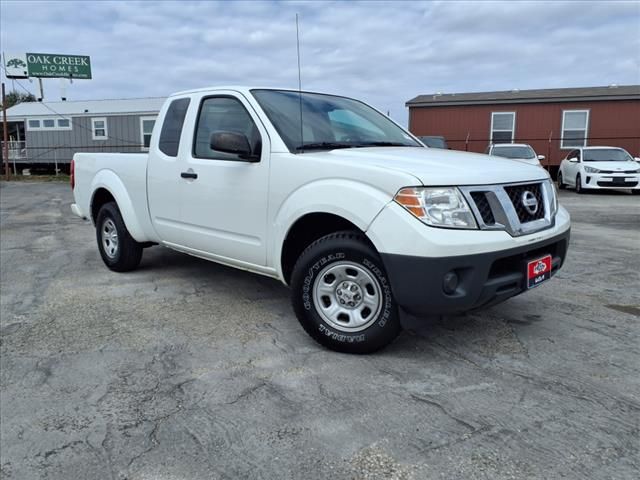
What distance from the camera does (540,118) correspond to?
23125 millimetres

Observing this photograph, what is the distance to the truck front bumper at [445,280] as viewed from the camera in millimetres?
3027

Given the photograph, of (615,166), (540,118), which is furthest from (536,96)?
(615,166)

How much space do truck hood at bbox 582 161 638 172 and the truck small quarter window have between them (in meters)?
14.4

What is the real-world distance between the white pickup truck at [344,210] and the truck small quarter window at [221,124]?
1 centimetres

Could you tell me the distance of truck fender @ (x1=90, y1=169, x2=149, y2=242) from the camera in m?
5.39

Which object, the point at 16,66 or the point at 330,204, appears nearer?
the point at 330,204

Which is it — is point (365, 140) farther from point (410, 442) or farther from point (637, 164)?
point (637, 164)

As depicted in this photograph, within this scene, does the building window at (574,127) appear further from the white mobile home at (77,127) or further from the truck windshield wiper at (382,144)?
the truck windshield wiper at (382,144)

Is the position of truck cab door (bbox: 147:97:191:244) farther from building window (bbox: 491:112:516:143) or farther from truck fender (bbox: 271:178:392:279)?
building window (bbox: 491:112:516:143)

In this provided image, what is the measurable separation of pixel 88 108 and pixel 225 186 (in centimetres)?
2583

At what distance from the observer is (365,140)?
4.28m

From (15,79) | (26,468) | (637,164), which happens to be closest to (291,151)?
(26,468)

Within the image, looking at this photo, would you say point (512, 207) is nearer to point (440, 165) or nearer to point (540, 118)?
point (440, 165)

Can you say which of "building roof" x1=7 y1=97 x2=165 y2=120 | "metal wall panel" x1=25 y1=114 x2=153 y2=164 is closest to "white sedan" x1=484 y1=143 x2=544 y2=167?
"building roof" x1=7 y1=97 x2=165 y2=120
